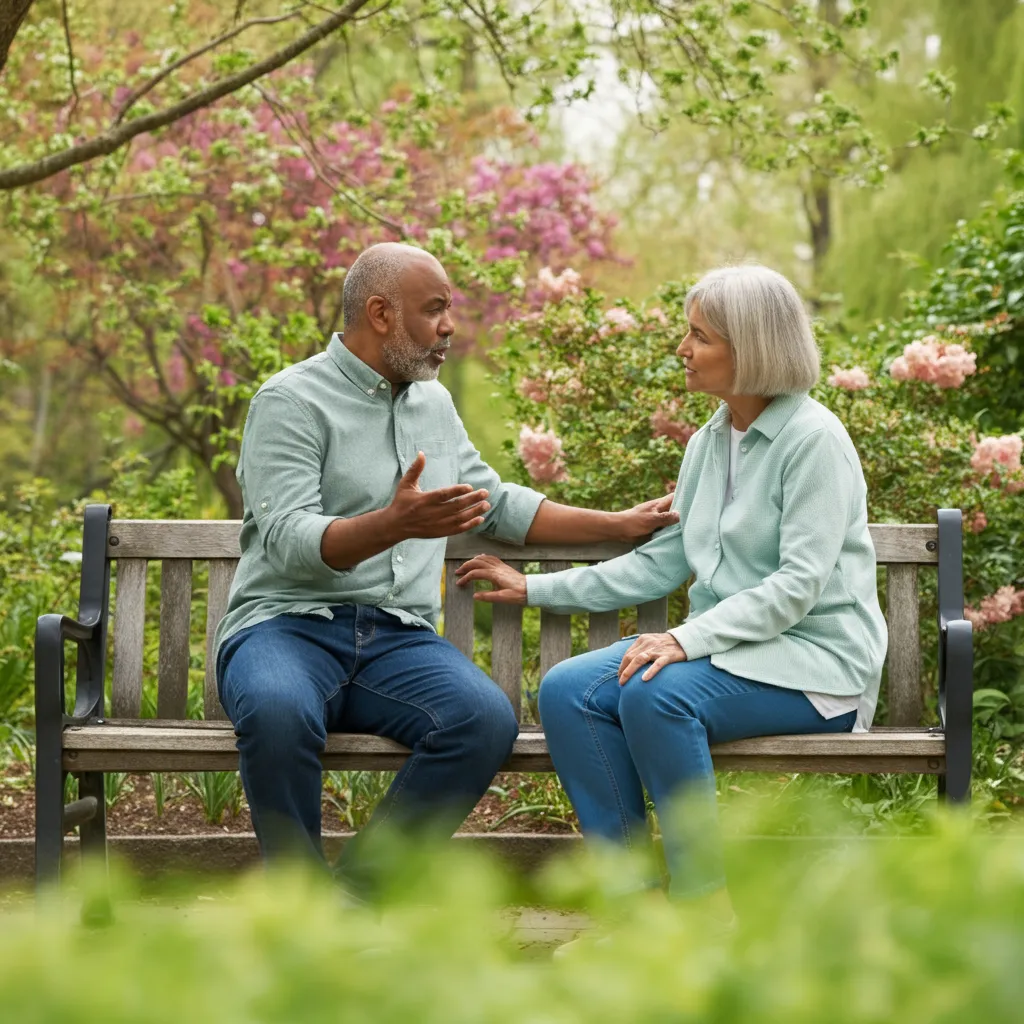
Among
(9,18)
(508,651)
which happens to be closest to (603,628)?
(508,651)

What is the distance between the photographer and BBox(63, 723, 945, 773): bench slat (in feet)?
10.6

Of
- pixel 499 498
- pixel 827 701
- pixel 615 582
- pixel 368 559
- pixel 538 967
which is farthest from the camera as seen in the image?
pixel 499 498

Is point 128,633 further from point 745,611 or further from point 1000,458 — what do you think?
point 1000,458

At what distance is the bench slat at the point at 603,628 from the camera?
389 cm

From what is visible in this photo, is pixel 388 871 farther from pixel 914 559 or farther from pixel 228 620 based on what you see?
pixel 914 559

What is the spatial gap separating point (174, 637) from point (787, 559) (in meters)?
1.68

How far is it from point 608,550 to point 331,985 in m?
3.14

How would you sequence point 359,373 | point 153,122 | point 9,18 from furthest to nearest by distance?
point 153,122
point 9,18
point 359,373

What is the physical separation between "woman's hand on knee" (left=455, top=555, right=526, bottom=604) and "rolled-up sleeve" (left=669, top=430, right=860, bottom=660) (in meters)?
0.57

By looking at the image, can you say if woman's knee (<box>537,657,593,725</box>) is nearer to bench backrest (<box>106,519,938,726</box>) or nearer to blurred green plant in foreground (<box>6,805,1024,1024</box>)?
bench backrest (<box>106,519,938,726</box>)

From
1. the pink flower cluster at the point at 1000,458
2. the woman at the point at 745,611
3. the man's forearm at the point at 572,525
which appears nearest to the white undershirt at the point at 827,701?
the woman at the point at 745,611

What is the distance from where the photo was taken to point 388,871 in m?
0.94

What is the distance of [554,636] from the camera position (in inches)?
154

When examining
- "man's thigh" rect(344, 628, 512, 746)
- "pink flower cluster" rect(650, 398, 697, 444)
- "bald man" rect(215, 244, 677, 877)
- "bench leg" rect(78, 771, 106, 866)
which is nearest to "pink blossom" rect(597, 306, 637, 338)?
"pink flower cluster" rect(650, 398, 697, 444)
